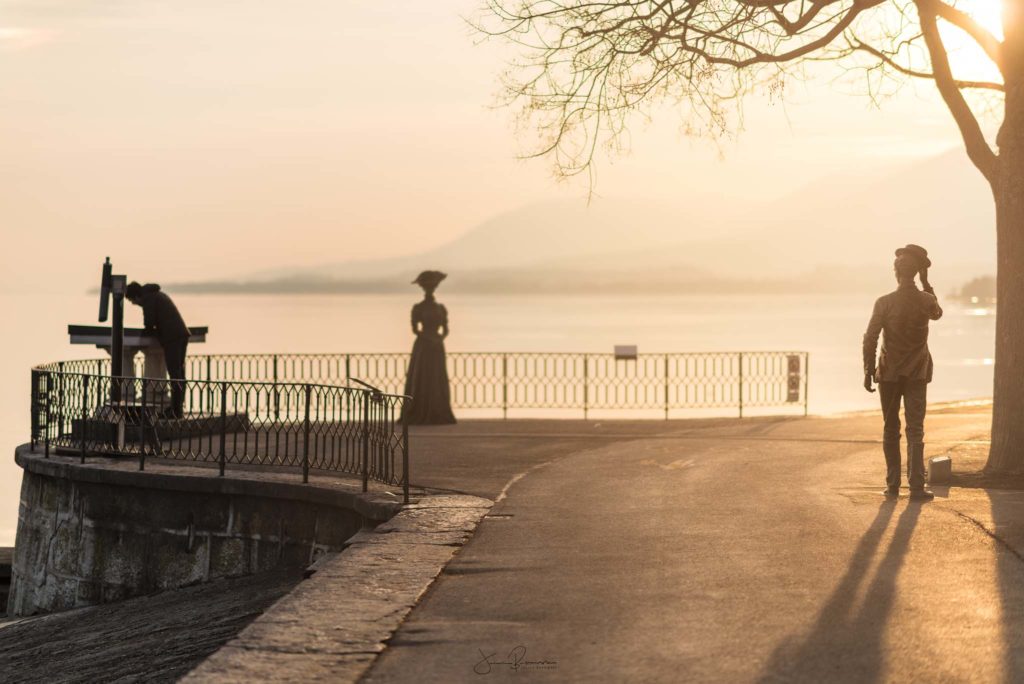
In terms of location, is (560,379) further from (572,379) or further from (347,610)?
(572,379)

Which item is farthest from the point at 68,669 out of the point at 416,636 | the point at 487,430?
the point at 487,430

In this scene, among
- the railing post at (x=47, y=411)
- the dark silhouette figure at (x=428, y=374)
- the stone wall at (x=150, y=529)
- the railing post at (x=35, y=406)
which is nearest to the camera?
the stone wall at (x=150, y=529)

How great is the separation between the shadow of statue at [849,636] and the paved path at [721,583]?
0.05 feet

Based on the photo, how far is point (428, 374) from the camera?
2338 cm

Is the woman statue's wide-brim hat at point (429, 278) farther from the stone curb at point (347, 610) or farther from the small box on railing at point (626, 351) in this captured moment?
the stone curb at point (347, 610)

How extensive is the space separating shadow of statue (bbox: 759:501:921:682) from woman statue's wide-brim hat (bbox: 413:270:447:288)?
46.6ft

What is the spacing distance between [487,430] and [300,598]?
1388cm

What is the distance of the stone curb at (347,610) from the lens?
23.1 ft

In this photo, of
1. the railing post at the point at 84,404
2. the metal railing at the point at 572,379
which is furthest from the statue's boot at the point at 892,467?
the railing post at the point at 84,404

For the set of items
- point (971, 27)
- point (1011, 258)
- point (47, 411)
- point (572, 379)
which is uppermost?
point (971, 27)

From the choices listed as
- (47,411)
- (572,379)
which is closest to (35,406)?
(47,411)

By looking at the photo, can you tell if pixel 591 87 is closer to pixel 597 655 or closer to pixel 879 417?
pixel 879 417

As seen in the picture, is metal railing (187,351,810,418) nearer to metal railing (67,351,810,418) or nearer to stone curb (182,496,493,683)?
metal railing (67,351,810,418)

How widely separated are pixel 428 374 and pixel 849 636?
16.1 metres
